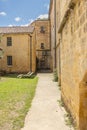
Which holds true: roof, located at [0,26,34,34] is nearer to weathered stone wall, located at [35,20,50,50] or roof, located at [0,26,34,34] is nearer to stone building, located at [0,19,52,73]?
stone building, located at [0,19,52,73]

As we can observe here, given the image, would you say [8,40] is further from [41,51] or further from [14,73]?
[41,51]

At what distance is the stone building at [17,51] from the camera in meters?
35.8

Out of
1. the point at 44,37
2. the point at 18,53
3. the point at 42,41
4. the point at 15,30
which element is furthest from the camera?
the point at 44,37

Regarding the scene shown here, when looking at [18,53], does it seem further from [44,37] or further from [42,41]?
[44,37]

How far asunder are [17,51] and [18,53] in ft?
0.99

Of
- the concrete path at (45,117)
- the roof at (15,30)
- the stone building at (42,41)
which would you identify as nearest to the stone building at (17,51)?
the roof at (15,30)

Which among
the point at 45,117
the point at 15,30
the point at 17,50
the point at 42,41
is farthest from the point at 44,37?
the point at 45,117

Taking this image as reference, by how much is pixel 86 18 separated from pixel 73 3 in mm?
1794

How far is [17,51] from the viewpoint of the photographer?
36094mm

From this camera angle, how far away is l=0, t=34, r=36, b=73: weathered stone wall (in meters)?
35.8

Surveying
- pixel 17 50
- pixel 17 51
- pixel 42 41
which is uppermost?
pixel 42 41

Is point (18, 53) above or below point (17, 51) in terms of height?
below

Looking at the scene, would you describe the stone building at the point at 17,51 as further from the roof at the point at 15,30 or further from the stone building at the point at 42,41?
the stone building at the point at 42,41

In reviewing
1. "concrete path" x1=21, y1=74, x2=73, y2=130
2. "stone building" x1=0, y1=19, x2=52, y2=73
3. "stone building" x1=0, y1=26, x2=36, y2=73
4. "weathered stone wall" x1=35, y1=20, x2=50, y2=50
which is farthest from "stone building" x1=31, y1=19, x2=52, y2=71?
"concrete path" x1=21, y1=74, x2=73, y2=130
